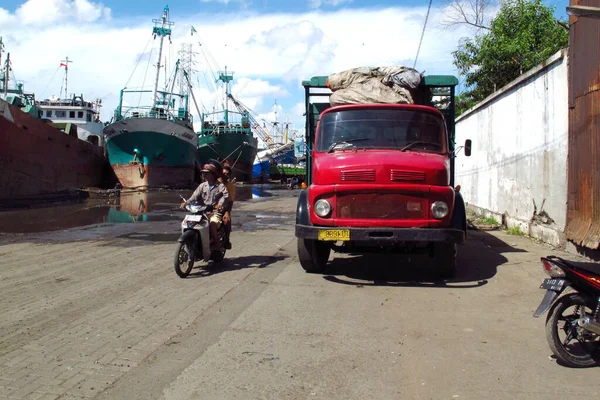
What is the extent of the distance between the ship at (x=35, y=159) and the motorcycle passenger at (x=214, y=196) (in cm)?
1554

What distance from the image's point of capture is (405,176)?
640 centimetres

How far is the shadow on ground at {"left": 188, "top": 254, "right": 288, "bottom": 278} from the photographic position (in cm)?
763

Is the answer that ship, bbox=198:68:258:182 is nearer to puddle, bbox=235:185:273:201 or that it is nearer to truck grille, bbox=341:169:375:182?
puddle, bbox=235:185:273:201

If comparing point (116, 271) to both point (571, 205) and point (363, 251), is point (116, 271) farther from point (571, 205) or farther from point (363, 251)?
point (571, 205)

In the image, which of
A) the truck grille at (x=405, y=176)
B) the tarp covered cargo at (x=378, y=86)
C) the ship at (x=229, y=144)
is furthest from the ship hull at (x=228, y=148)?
the truck grille at (x=405, y=176)

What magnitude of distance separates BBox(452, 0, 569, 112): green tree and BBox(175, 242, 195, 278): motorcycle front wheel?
12859 mm

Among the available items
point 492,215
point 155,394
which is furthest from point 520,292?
point 492,215

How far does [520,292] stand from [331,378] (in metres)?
3.61

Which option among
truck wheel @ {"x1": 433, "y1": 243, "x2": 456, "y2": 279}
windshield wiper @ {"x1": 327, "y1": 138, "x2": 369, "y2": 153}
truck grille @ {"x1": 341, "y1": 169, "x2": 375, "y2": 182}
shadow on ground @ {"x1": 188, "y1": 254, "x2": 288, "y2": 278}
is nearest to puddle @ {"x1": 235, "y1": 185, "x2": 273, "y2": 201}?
shadow on ground @ {"x1": 188, "y1": 254, "x2": 288, "y2": 278}

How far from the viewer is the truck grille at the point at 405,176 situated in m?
6.40

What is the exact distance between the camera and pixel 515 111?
12180mm

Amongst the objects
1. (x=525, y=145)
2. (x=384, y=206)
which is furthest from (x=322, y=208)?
(x=525, y=145)

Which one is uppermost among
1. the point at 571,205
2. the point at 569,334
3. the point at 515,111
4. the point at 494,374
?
the point at 515,111

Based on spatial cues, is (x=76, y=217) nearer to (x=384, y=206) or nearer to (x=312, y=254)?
(x=312, y=254)
